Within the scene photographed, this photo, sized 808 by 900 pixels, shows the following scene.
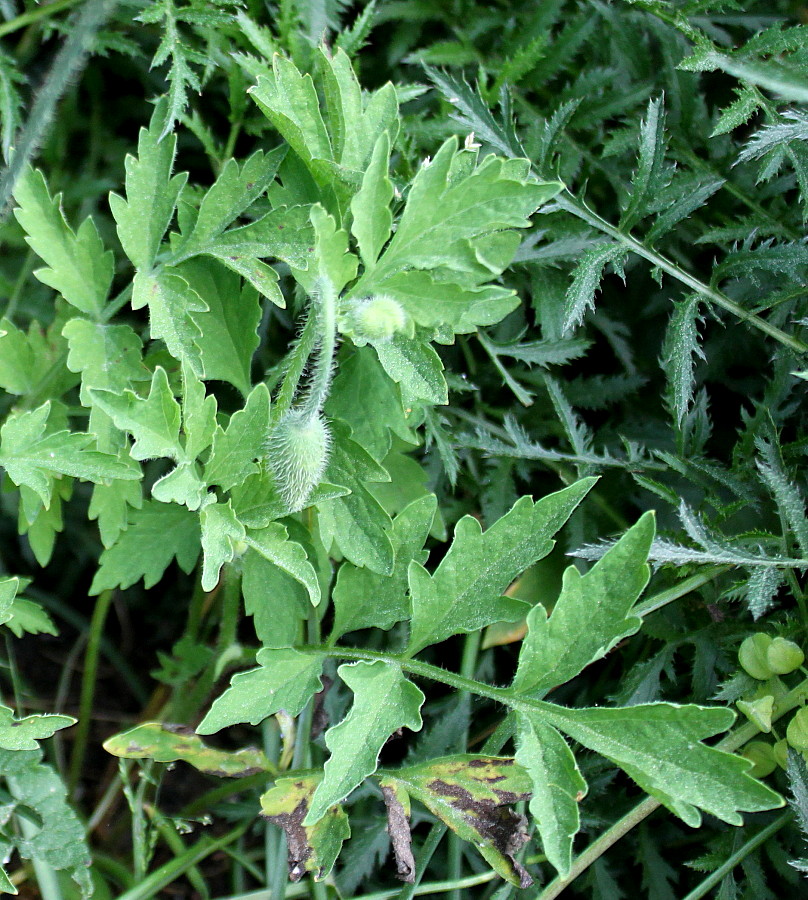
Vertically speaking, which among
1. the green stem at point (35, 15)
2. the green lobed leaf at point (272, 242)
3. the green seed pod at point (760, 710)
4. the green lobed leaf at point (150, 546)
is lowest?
the green seed pod at point (760, 710)

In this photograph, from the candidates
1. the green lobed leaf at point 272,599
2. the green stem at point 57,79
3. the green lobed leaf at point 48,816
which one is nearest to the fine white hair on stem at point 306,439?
the green lobed leaf at point 272,599

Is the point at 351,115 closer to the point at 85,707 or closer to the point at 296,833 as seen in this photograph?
the point at 296,833

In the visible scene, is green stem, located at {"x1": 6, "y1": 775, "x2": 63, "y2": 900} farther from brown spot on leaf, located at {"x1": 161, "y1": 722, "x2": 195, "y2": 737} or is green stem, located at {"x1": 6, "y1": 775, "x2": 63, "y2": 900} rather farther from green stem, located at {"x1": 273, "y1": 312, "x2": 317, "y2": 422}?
green stem, located at {"x1": 273, "y1": 312, "x2": 317, "y2": 422}

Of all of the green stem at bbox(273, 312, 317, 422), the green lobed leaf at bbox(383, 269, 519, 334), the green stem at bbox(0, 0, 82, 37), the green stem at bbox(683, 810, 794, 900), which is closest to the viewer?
the green lobed leaf at bbox(383, 269, 519, 334)

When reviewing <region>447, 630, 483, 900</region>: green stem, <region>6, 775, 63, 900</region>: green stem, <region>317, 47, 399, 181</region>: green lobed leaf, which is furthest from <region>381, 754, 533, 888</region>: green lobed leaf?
<region>317, 47, 399, 181</region>: green lobed leaf

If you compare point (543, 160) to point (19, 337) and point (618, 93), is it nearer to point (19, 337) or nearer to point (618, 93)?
point (618, 93)

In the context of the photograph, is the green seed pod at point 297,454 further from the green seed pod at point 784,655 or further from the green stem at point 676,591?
the green seed pod at point 784,655
